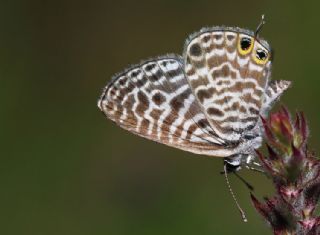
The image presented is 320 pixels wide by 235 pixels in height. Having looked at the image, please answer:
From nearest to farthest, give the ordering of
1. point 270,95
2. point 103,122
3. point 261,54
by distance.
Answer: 1. point 270,95
2. point 261,54
3. point 103,122

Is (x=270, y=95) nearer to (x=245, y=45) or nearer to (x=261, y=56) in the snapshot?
(x=261, y=56)

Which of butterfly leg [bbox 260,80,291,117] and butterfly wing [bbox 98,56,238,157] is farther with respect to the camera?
butterfly wing [bbox 98,56,238,157]

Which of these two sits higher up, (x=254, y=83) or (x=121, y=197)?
(x=254, y=83)

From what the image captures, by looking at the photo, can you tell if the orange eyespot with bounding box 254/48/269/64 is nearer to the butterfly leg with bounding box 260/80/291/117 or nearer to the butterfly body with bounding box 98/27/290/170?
the butterfly body with bounding box 98/27/290/170

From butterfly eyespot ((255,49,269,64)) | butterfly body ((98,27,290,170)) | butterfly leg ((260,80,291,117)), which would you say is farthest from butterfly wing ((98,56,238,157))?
butterfly eyespot ((255,49,269,64))

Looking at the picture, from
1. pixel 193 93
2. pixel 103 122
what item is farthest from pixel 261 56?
pixel 103 122

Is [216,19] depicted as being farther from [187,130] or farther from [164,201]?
[187,130]

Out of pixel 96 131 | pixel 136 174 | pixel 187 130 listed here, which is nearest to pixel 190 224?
pixel 136 174
